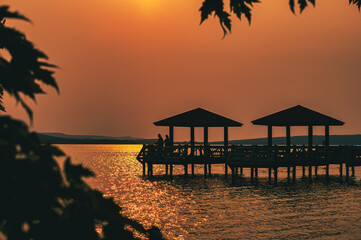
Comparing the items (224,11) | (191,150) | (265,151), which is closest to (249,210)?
(265,151)

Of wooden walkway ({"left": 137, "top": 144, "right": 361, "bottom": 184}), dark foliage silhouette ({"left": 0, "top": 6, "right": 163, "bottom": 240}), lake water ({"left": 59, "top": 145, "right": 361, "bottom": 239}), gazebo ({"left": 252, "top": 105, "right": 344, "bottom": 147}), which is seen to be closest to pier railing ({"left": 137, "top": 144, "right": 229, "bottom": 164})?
wooden walkway ({"left": 137, "top": 144, "right": 361, "bottom": 184})

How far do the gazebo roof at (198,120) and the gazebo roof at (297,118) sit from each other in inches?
99.5

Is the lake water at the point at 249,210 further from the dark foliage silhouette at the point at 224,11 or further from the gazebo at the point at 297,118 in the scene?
the dark foliage silhouette at the point at 224,11

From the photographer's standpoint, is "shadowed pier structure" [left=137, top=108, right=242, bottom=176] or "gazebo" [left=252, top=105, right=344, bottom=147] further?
"shadowed pier structure" [left=137, top=108, right=242, bottom=176]

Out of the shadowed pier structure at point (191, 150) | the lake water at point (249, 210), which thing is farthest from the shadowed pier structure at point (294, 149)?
the shadowed pier structure at point (191, 150)

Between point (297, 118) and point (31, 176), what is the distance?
97.3ft

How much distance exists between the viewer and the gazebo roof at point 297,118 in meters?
30.3

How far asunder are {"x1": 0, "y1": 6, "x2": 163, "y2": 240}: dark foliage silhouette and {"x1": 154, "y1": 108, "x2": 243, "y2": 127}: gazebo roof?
30366 millimetres

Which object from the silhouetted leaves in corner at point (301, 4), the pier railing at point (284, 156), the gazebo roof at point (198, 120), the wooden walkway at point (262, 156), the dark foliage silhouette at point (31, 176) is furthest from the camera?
the gazebo roof at point (198, 120)

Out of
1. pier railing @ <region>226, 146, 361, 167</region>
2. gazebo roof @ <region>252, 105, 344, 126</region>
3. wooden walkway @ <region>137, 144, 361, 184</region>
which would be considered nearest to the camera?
pier railing @ <region>226, 146, 361, 167</region>

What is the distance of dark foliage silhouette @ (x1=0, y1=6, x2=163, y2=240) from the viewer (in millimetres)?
1635

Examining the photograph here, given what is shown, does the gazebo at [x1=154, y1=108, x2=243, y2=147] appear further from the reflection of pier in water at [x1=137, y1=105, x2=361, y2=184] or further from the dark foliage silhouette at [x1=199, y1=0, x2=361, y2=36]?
the dark foliage silhouette at [x1=199, y1=0, x2=361, y2=36]

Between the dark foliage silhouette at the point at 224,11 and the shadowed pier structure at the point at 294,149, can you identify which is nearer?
the dark foliage silhouette at the point at 224,11

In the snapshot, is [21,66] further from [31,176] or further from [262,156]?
[262,156]
